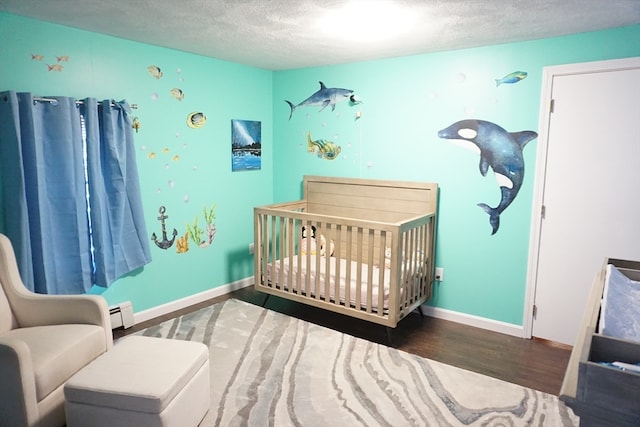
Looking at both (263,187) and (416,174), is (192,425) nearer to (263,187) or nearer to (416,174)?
(416,174)

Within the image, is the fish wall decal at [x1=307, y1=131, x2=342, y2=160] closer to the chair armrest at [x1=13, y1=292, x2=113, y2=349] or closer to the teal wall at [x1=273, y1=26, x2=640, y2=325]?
the teal wall at [x1=273, y1=26, x2=640, y2=325]

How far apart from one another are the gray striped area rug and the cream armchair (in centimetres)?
70

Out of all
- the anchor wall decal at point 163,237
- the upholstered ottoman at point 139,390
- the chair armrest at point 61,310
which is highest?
the anchor wall decal at point 163,237

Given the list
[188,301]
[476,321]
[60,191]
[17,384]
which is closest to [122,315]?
[188,301]

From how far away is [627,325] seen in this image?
1450 mm

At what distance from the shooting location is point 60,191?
2.69 m

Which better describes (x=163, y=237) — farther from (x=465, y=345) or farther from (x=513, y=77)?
(x=513, y=77)

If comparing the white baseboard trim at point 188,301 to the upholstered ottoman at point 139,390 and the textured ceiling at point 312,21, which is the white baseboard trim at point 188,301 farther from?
the textured ceiling at point 312,21

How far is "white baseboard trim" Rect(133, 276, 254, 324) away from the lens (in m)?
3.34

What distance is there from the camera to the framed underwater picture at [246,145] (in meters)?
3.99

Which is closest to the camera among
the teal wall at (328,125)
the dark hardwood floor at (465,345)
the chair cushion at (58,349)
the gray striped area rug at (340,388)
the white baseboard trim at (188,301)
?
the chair cushion at (58,349)

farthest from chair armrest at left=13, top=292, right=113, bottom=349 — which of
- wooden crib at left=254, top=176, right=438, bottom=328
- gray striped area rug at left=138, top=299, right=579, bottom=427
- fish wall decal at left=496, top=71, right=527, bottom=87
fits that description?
fish wall decal at left=496, top=71, right=527, bottom=87

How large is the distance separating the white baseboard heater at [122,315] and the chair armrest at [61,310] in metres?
0.79

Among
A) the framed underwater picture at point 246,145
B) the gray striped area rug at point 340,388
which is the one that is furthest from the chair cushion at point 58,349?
the framed underwater picture at point 246,145
